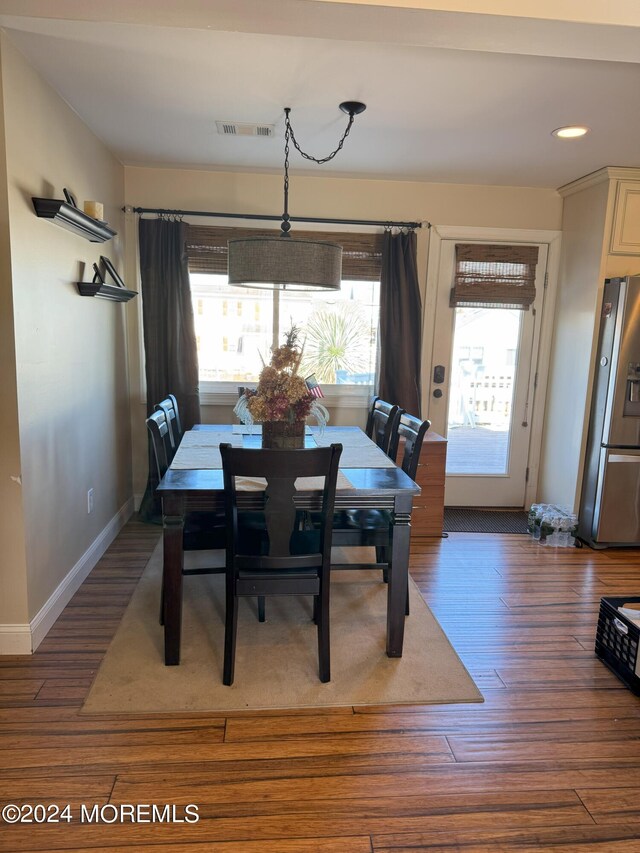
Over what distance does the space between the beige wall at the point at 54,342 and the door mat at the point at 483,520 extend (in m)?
2.53

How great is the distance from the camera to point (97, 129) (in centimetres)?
316

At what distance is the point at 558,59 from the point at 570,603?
8.55 feet

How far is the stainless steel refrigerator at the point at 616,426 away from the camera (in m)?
3.53

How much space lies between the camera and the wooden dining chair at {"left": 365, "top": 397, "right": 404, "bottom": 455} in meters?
3.12

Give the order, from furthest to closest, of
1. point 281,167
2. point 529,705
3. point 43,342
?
point 281,167 → point 43,342 → point 529,705

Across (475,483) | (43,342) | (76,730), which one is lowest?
(76,730)

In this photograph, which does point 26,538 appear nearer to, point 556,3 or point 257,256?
point 257,256

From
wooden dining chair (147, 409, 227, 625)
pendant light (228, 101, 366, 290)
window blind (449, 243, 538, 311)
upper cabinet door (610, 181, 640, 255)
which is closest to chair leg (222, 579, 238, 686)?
wooden dining chair (147, 409, 227, 625)

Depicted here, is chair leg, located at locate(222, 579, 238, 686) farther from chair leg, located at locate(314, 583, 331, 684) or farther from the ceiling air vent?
the ceiling air vent

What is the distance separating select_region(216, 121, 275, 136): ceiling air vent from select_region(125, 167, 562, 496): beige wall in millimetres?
820

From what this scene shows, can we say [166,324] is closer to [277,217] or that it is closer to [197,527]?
[277,217]

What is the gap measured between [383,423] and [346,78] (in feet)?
6.05

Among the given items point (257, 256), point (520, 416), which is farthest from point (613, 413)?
point (257, 256)

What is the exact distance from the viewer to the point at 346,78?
2.44 metres
